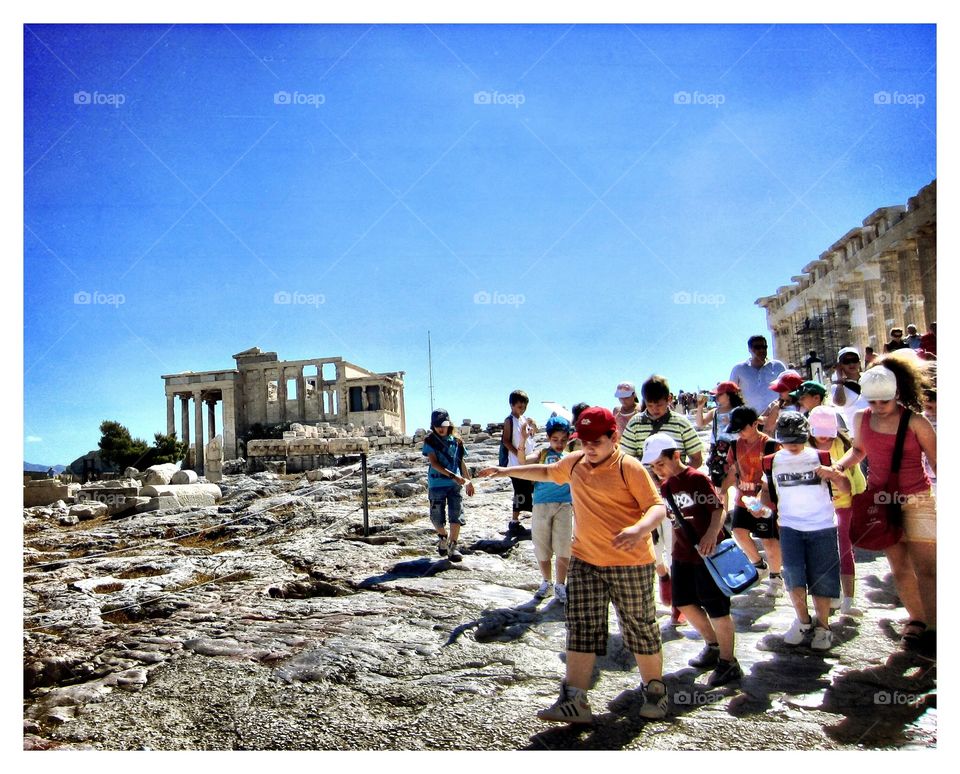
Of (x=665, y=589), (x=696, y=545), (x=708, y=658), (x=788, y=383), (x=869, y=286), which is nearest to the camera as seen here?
(x=696, y=545)

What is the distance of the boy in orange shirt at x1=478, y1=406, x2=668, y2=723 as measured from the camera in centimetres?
368

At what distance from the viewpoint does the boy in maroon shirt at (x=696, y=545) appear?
407 cm

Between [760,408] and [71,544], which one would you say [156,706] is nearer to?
[760,408]

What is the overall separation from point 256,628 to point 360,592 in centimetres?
117

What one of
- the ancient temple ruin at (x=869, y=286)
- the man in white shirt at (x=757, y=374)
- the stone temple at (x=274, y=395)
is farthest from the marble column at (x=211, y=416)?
the man in white shirt at (x=757, y=374)

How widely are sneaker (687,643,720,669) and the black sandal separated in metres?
1.14

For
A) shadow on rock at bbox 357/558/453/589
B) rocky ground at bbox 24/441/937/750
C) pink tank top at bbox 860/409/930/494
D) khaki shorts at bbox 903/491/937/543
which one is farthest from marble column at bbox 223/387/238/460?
khaki shorts at bbox 903/491/937/543

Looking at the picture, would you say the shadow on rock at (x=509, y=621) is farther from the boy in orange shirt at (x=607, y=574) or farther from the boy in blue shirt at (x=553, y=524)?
the boy in orange shirt at (x=607, y=574)

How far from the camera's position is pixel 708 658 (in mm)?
4320

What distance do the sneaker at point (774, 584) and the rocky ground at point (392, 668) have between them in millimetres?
101

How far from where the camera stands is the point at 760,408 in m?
7.16

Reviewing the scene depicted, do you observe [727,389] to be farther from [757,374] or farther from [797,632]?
[797,632]

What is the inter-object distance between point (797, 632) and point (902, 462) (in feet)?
4.06

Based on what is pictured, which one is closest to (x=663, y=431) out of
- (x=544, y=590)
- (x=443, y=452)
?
(x=544, y=590)
